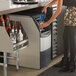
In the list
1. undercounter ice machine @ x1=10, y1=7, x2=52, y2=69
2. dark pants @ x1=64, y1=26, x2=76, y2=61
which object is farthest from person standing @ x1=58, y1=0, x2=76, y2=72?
undercounter ice machine @ x1=10, y1=7, x2=52, y2=69

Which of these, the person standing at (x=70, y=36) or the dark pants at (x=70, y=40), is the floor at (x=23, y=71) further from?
the dark pants at (x=70, y=40)

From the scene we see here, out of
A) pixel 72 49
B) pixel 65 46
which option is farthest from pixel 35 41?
pixel 72 49

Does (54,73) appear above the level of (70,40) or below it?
below

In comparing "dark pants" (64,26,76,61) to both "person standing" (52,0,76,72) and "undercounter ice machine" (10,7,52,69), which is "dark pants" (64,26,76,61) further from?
"undercounter ice machine" (10,7,52,69)

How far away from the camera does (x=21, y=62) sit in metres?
3.76

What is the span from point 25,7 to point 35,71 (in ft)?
3.44

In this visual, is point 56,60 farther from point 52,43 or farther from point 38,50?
point 38,50

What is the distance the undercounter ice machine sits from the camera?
10.8 ft

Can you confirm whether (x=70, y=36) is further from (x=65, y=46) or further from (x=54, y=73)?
(x=54, y=73)

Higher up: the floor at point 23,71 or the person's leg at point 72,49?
the person's leg at point 72,49

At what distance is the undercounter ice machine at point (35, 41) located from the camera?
3.30 meters

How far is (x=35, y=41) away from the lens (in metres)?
3.57

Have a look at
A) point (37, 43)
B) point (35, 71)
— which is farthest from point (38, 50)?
point (35, 71)


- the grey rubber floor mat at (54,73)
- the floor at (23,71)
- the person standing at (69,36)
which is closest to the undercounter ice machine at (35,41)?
the floor at (23,71)
